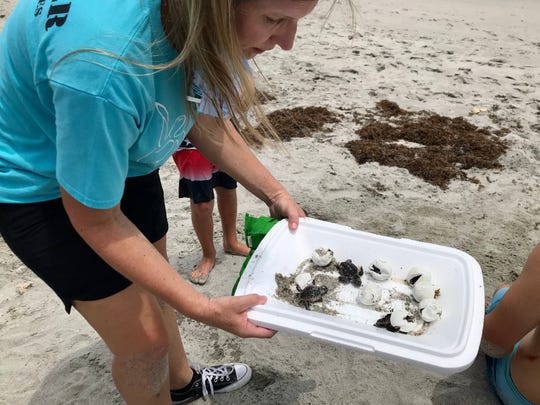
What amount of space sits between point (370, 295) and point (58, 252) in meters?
0.88

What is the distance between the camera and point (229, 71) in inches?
36.9

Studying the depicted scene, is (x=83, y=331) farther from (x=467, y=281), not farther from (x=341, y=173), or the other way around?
(x=341, y=173)

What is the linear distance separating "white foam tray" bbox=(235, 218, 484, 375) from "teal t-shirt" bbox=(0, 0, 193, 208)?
1.86 ft

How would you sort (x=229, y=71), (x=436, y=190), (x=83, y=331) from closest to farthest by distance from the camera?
(x=229, y=71) < (x=83, y=331) < (x=436, y=190)

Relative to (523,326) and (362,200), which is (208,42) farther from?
(362,200)

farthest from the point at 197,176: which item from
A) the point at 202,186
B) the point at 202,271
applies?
the point at 202,271

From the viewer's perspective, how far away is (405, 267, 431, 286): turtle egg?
1.48m

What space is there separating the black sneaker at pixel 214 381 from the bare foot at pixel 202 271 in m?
0.54

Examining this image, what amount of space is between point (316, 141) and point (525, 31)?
11.5ft

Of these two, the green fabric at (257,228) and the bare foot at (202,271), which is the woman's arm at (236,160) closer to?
the green fabric at (257,228)

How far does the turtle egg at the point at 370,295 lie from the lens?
1.47 meters

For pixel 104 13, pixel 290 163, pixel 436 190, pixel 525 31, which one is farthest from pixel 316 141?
pixel 525 31

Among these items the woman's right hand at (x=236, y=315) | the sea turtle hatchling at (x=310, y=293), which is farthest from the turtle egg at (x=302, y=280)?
the woman's right hand at (x=236, y=315)

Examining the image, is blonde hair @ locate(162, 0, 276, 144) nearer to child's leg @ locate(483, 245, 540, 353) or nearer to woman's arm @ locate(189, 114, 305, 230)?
woman's arm @ locate(189, 114, 305, 230)
